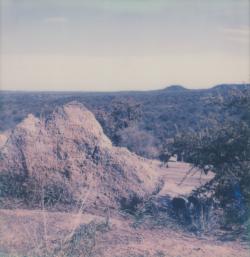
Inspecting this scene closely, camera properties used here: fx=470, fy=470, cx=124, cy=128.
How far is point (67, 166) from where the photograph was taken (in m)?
8.80

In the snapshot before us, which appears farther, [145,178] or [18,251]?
A: [145,178]

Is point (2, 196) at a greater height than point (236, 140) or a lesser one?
lesser

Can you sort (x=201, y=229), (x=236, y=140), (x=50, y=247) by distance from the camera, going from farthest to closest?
(x=236, y=140)
(x=201, y=229)
(x=50, y=247)

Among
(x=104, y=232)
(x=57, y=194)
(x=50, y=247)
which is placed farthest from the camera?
(x=57, y=194)

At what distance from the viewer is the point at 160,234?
731 cm

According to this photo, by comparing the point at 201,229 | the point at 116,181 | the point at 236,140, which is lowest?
the point at 201,229

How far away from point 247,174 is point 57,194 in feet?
11.4

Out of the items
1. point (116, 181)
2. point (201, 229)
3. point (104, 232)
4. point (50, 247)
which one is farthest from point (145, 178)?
point (50, 247)

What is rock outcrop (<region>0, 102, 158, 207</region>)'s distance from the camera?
335 inches

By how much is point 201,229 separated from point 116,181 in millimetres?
1890

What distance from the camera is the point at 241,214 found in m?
8.31

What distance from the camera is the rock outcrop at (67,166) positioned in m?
8.51

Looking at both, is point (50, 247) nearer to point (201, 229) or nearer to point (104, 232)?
point (104, 232)

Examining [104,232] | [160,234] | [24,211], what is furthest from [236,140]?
[24,211]
